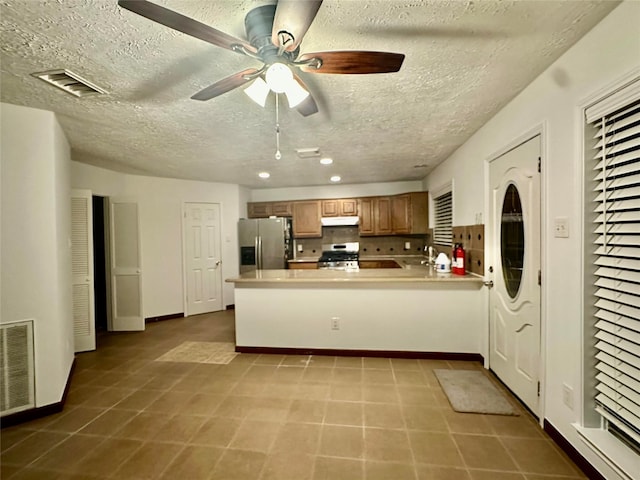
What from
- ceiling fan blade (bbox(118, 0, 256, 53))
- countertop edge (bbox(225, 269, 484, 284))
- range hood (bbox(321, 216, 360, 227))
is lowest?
countertop edge (bbox(225, 269, 484, 284))

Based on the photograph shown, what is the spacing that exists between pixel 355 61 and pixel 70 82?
6.26 feet

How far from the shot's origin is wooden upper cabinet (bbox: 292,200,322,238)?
18.1 ft

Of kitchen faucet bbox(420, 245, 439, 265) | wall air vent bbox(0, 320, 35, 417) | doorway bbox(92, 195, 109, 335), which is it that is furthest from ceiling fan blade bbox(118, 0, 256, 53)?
doorway bbox(92, 195, 109, 335)

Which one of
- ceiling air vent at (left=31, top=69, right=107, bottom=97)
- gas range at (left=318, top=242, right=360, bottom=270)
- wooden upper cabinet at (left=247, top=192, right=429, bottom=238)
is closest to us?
ceiling air vent at (left=31, top=69, right=107, bottom=97)

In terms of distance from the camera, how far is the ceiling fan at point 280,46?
103cm

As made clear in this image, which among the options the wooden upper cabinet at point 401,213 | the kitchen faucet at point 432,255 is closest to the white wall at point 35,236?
the kitchen faucet at point 432,255

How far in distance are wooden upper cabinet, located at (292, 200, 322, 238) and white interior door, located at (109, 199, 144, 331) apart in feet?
8.79

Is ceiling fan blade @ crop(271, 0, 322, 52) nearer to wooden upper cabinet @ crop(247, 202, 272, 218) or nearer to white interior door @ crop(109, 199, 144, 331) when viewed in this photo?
white interior door @ crop(109, 199, 144, 331)

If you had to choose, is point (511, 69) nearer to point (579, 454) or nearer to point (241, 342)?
point (579, 454)

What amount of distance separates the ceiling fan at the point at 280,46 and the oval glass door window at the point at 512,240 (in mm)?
1607

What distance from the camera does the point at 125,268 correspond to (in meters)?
A: 4.12

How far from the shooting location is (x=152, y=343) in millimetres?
3643

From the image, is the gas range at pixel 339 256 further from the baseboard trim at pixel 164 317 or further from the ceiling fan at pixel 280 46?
the ceiling fan at pixel 280 46

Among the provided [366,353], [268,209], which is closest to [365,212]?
[268,209]
